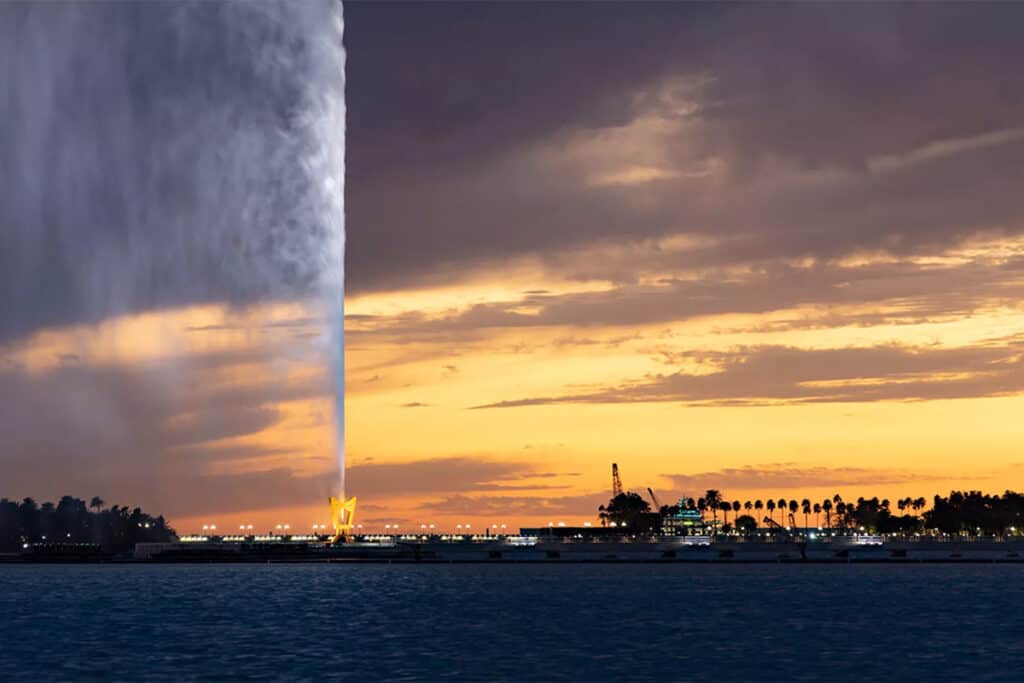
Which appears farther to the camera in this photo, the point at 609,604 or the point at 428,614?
the point at 609,604

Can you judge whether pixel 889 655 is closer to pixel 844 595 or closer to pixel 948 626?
pixel 948 626

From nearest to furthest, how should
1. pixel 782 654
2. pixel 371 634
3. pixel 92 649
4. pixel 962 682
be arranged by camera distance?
pixel 962 682, pixel 782 654, pixel 92 649, pixel 371 634

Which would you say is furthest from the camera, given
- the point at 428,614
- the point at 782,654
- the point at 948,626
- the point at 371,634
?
the point at 428,614

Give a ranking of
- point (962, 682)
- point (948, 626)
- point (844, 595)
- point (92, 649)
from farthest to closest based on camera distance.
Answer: point (844, 595)
point (948, 626)
point (92, 649)
point (962, 682)

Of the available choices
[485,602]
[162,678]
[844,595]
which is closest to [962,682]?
[162,678]

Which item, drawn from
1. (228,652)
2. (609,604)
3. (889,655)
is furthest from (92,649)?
(609,604)

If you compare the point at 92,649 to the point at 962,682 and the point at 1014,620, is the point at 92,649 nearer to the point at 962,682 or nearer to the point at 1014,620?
the point at 962,682
